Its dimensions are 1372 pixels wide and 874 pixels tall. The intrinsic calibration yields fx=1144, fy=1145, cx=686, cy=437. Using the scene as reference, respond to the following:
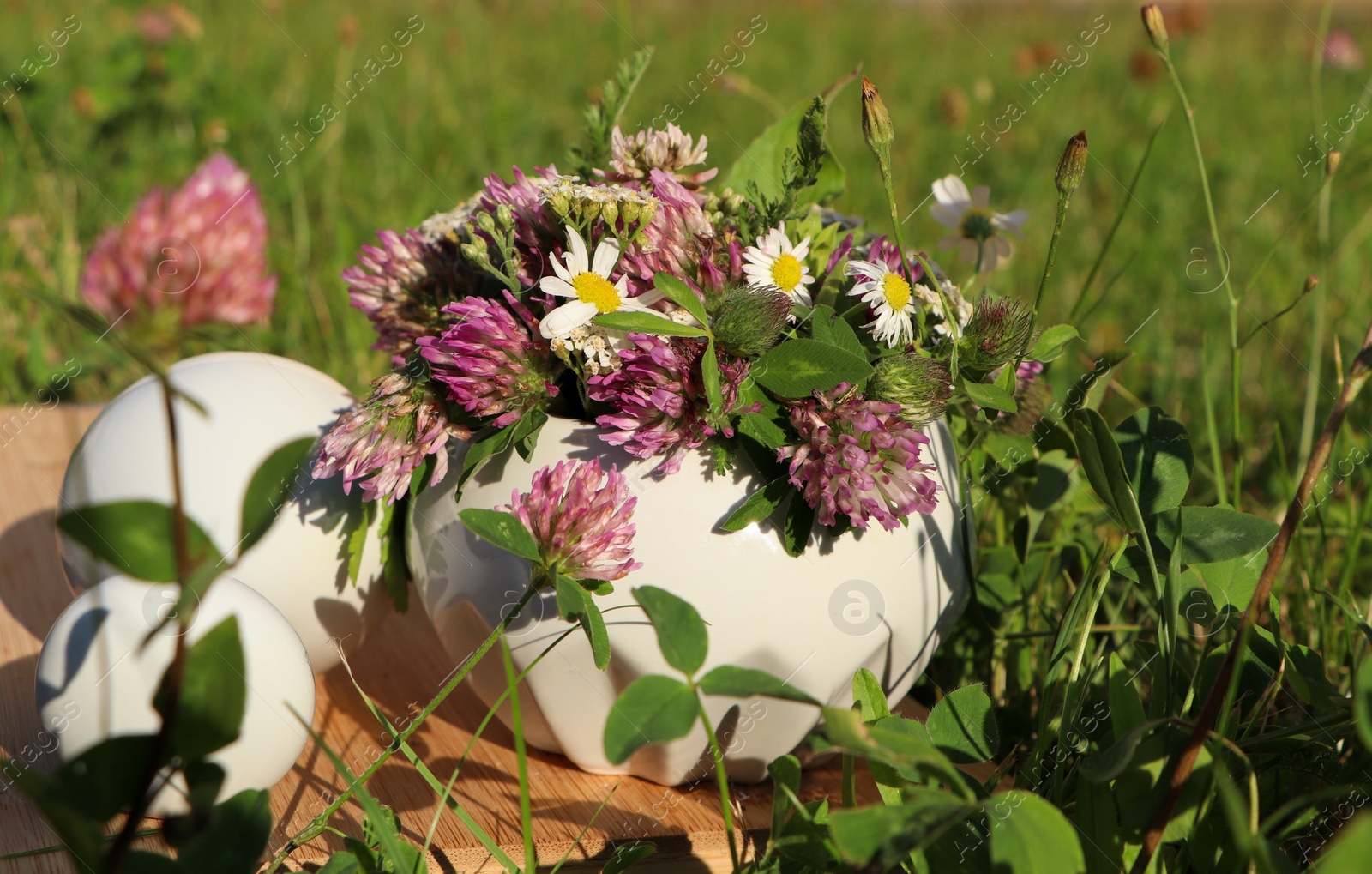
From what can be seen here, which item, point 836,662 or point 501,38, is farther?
point 501,38

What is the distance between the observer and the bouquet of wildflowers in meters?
0.61

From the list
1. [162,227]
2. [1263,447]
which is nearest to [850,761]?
[162,227]

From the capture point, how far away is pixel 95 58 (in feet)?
7.23

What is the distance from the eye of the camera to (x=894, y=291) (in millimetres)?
637

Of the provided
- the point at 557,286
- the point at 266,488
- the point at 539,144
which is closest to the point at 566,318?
the point at 557,286

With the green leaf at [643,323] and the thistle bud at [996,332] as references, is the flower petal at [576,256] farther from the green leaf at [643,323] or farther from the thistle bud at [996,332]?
the thistle bud at [996,332]

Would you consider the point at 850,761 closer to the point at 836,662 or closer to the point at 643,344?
the point at 836,662

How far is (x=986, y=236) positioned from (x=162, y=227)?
0.61m

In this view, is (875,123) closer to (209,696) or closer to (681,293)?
(681,293)

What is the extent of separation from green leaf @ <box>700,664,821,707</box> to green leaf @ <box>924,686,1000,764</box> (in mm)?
145

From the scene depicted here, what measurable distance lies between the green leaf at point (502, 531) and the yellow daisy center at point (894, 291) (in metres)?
0.24

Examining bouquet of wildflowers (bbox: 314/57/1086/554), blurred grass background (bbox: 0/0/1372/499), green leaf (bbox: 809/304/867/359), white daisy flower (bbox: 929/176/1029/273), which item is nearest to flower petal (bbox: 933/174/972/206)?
white daisy flower (bbox: 929/176/1029/273)

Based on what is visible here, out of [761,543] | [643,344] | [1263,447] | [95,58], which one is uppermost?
[95,58]

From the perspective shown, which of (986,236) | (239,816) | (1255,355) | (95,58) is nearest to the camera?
(239,816)
